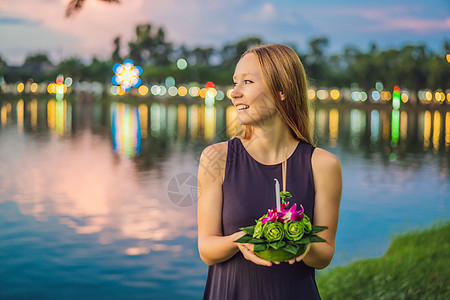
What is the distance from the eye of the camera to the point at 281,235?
2086 millimetres

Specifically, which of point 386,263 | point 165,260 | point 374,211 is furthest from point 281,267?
point 374,211

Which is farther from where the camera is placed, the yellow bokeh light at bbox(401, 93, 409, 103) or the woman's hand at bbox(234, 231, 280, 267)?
the yellow bokeh light at bbox(401, 93, 409, 103)

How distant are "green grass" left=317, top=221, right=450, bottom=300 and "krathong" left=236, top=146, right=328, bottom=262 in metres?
4.34

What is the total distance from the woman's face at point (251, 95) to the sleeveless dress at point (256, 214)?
0.19m

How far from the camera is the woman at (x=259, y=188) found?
231 centimetres

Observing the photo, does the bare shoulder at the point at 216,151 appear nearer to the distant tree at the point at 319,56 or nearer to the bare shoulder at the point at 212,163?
the bare shoulder at the point at 212,163

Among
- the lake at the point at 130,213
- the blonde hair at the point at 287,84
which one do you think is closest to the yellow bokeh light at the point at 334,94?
the lake at the point at 130,213

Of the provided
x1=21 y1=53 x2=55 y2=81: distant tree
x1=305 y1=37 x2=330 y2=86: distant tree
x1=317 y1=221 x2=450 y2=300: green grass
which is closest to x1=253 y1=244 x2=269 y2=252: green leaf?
x1=317 y1=221 x2=450 y2=300: green grass

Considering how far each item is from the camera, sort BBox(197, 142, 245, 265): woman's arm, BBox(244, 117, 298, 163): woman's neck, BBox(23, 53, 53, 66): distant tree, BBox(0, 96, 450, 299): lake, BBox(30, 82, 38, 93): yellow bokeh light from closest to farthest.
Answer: BBox(197, 142, 245, 265): woman's arm < BBox(244, 117, 298, 163): woman's neck < BBox(0, 96, 450, 299): lake < BBox(30, 82, 38, 93): yellow bokeh light < BBox(23, 53, 53, 66): distant tree

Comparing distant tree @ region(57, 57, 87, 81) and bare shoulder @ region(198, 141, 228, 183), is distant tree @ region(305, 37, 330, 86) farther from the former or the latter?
bare shoulder @ region(198, 141, 228, 183)

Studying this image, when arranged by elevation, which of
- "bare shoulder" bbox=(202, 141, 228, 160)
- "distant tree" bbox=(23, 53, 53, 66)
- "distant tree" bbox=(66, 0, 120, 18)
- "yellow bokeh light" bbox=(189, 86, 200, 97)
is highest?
"distant tree" bbox=(23, 53, 53, 66)

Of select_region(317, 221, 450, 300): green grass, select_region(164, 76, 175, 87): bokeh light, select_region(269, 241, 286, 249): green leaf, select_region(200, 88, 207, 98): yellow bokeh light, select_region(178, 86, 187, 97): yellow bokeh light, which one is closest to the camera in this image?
select_region(269, 241, 286, 249): green leaf

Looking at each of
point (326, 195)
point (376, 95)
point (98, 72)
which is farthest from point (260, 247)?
point (98, 72)

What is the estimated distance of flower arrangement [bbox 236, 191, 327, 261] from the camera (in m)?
2.08
